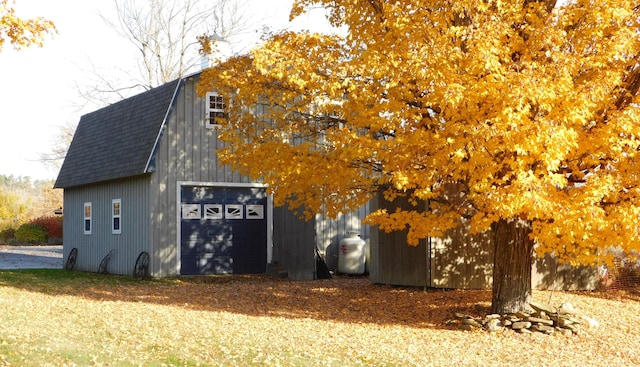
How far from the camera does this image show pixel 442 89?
34.4ft

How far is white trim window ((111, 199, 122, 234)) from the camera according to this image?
2225cm

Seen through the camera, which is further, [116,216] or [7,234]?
[7,234]

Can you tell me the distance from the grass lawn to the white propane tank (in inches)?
121

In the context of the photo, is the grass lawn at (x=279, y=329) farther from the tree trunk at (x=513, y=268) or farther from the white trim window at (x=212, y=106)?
the white trim window at (x=212, y=106)

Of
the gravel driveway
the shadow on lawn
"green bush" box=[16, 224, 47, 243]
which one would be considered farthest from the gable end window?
"green bush" box=[16, 224, 47, 243]

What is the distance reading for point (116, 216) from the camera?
73.7 ft

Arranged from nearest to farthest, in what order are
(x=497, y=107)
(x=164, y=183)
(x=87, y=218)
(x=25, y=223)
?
(x=497, y=107), (x=164, y=183), (x=87, y=218), (x=25, y=223)

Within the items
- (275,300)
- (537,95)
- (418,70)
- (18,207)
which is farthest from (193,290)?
(18,207)

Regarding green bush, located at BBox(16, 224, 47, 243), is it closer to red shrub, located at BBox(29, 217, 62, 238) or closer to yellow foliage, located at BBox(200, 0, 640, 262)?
red shrub, located at BBox(29, 217, 62, 238)

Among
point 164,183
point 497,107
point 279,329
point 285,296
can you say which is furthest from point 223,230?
point 497,107

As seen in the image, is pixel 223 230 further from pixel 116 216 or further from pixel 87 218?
pixel 87 218

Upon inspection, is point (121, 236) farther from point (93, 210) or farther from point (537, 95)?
point (537, 95)

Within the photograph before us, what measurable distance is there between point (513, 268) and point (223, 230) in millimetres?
10322

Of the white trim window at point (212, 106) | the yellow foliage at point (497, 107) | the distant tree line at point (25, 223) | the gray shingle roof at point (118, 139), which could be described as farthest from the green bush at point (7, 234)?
the yellow foliage at point (497, 107)
